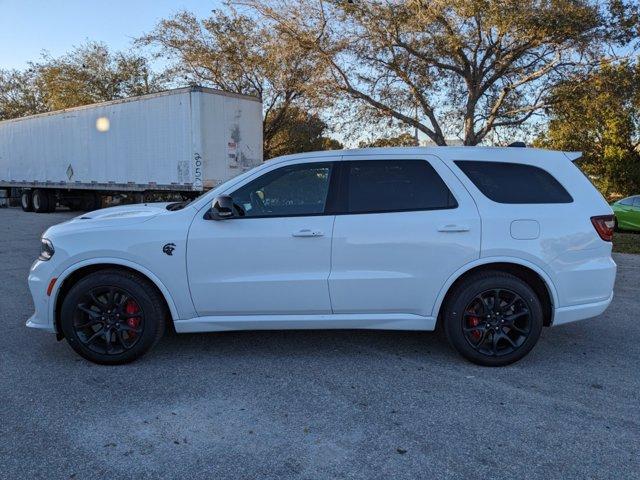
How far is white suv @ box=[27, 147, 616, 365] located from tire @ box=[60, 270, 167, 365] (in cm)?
1

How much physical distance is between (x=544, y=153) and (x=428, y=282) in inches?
59.7

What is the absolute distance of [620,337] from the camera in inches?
202

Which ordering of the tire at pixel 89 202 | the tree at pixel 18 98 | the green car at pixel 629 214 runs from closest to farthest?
the green car at pixel 629 214 → the tire at pixel 89 202 → the tree at pixel 18 98

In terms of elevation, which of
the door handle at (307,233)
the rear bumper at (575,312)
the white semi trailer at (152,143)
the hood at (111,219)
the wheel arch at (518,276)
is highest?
the white semi trailer at (152,143)

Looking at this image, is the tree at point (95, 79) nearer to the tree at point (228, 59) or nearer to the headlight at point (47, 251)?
the tree at point (228, 59)

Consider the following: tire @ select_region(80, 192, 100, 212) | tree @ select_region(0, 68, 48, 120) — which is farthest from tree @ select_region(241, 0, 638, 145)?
tree @ select_region(0, 68, 48, 120)

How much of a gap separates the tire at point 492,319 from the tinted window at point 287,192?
137 cm

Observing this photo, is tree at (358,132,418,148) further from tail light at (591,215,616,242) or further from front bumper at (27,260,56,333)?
front bumper at (27,260,56,333)

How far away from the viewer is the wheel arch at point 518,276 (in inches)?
165

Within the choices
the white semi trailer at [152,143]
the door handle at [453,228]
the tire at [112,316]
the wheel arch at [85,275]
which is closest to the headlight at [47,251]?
the wheel arch at [85,275]

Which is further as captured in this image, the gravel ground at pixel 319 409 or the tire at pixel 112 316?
the tire at pixel 112 316

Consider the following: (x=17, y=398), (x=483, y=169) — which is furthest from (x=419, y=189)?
(x=17, y=398)

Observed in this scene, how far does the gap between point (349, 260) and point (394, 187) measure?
724 mm

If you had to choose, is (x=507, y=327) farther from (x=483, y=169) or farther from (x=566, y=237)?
(x=483, y=169)
